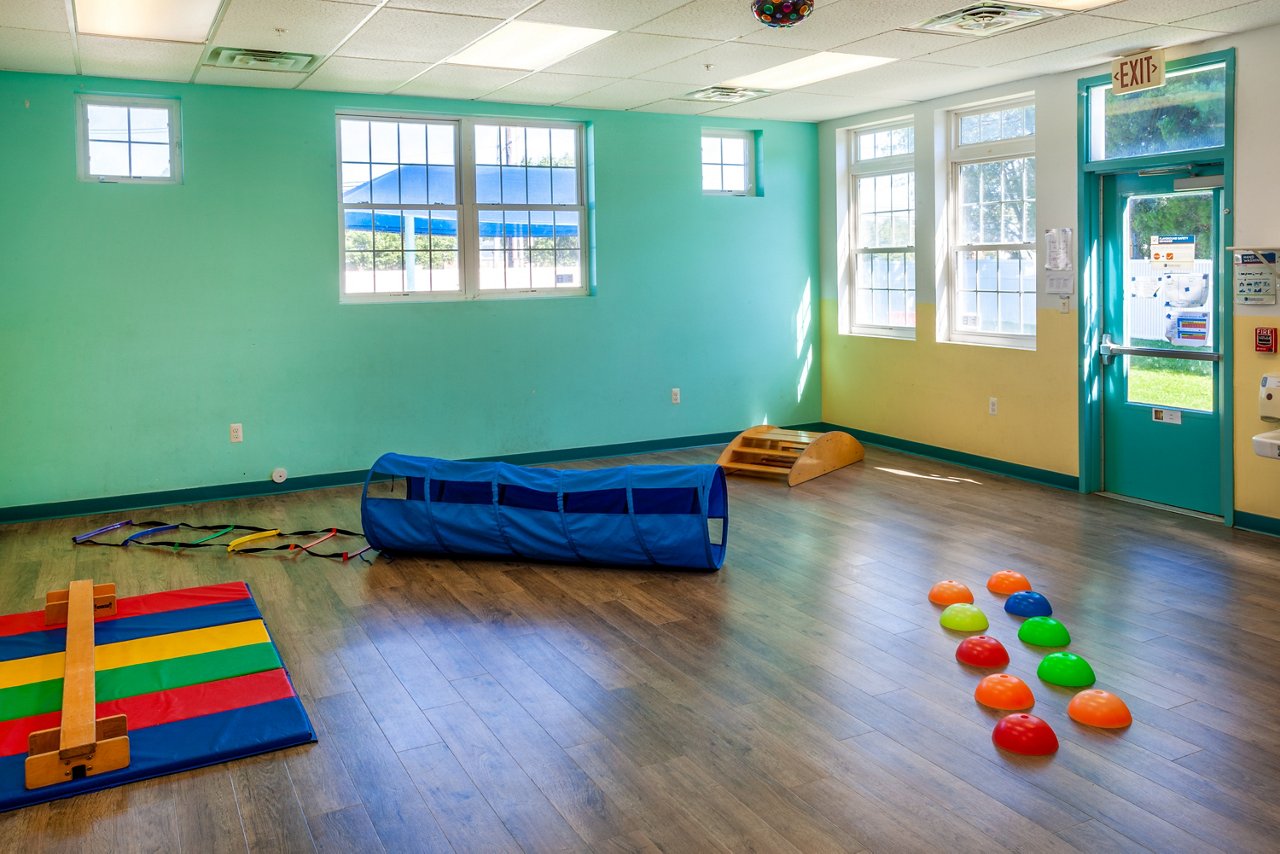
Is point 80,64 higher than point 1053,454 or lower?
higher

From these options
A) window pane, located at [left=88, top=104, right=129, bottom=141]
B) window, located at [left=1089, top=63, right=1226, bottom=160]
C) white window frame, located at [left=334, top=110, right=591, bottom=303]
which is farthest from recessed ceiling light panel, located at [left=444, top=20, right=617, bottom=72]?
window, located at [left=1089, top=63, right=1226, bottom=160]

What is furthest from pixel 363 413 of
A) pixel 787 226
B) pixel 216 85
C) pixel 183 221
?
pixel 787 226

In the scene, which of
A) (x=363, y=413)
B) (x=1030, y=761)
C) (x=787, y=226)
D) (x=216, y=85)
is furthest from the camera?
(x=787, y=226)

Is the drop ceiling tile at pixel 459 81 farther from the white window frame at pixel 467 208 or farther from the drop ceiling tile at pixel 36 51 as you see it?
the drop ceiling tile at pixel 36 51

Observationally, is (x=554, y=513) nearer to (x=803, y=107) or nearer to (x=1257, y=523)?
(x=1257, y=523)

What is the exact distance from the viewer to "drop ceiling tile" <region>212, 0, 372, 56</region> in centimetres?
485

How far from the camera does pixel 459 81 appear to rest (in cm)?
668

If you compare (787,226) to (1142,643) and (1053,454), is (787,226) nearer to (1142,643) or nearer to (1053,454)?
(1053,454)

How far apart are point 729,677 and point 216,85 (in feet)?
16.2

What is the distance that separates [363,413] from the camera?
7.32 meters

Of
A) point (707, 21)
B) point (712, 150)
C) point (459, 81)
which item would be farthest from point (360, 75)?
point (712, 150)

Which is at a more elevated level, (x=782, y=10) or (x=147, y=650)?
(x=782, y=10)

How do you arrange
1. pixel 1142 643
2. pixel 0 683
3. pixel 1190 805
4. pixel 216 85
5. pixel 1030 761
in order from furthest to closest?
pixel 216 85 < pixel 1142 643 < pixel 0 683 < pixel 1030 761 < pixel 1190 805

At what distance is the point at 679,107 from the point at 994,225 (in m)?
2.33
